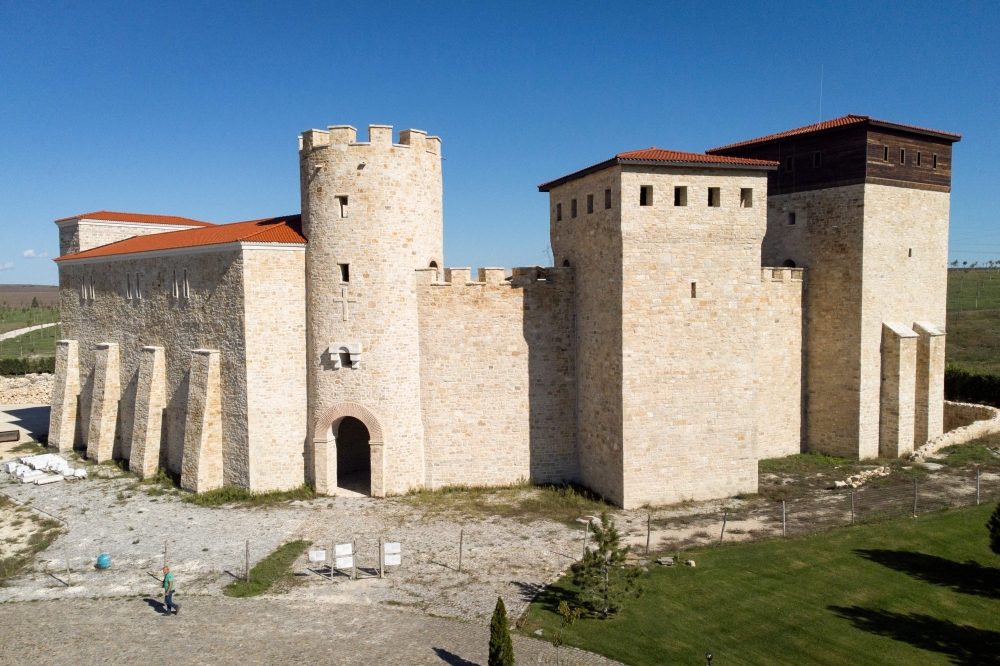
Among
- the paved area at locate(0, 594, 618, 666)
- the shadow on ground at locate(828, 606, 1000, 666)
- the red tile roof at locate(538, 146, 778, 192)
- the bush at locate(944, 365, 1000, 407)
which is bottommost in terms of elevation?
the paved area at locate(0, 594, 618, 666)

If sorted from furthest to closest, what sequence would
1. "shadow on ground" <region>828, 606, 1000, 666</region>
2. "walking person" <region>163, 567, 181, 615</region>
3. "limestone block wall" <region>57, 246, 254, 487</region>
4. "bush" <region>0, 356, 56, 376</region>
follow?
"bush" <region>0, 356, 56, 376</region>, "limestone block wall" <region>57, 246, 254, 487</region>, "walking person" <region>163, 567, 181, 615</region>, "shadow on ground" <region>828, 606, 1000, 666</region>

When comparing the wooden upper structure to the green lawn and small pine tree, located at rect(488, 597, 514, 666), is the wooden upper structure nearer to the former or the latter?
the green lawn

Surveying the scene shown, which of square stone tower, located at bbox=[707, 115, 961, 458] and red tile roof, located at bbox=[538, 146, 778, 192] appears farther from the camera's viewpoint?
square stone tower, located at bbox=[707, 115, 961, 458]

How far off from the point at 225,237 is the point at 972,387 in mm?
30261

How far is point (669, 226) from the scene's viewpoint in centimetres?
1750

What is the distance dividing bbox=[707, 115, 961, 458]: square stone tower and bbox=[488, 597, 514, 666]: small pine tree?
54.5ft

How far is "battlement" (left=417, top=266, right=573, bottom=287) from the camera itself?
63.4ft

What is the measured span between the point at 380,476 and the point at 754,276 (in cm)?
1174

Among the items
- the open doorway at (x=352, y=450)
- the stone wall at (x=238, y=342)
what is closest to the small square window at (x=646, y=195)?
the stone wall at (x=238, y=342)

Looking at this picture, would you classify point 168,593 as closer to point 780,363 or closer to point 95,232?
point 780,363

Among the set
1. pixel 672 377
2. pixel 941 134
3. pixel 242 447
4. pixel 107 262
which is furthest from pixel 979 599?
pixel 107 262

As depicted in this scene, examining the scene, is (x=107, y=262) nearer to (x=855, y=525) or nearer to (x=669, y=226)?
(x=669, y=226)

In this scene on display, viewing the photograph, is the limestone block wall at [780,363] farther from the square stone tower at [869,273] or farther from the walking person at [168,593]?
the walking person at [168,593]

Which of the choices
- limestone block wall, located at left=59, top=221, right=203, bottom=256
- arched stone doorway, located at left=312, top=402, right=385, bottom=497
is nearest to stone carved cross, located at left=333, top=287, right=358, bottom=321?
arched stone doorway, located at left=312, top=402, right=385, bottom=497
